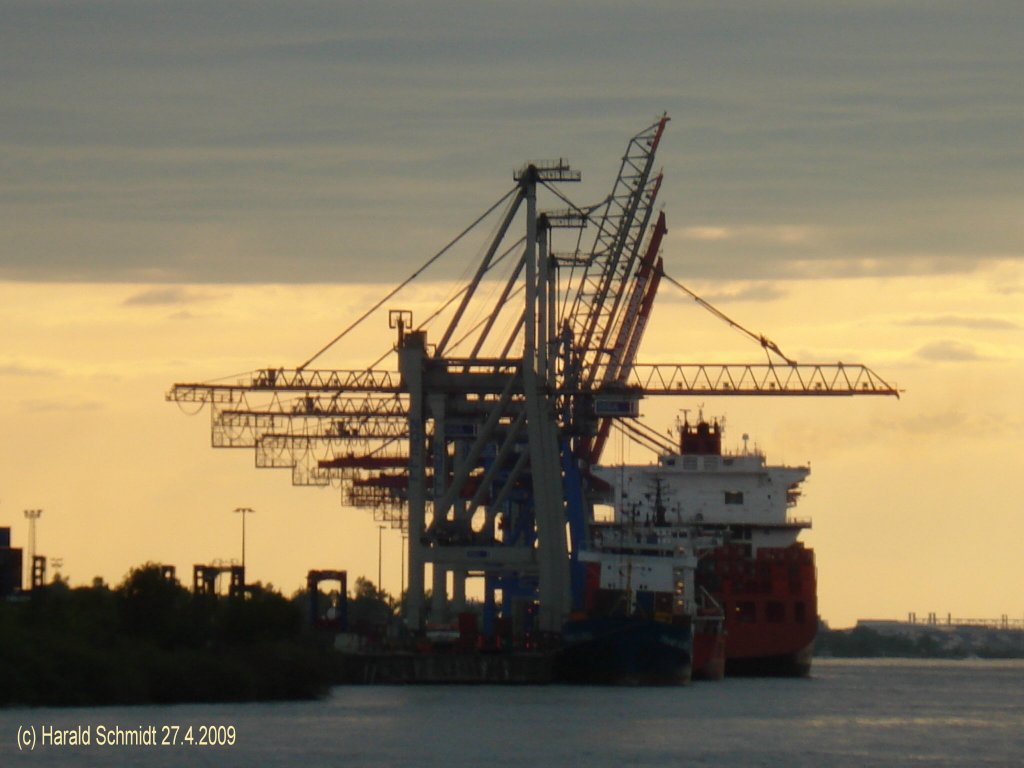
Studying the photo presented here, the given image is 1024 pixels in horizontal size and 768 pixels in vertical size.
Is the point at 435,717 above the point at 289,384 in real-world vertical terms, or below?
below

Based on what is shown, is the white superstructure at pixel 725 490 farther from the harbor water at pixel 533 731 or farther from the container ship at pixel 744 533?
the harbor water at pixel 533 731

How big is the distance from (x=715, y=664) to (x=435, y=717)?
104 feet

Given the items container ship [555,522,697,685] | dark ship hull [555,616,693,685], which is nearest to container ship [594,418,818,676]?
container ship [555,522,697,685]

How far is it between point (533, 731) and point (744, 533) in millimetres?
45646

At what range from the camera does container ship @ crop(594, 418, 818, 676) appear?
112 m

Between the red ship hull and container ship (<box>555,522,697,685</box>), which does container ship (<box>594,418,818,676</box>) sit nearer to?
the red ship hull

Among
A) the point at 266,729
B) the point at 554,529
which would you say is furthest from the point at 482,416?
the point at 266,729

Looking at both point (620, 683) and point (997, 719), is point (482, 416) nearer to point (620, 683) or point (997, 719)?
point (620, 683)

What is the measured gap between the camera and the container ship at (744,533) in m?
112

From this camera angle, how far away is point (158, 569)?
287ft

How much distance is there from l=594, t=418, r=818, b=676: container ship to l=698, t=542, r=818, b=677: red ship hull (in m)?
0.04

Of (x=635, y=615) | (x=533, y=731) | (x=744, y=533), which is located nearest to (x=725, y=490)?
(x=744, y=533)

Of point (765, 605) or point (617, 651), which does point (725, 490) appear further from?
point (617, 651)

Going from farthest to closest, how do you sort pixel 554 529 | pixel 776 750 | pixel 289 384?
1. pixel 289 384
2. pixel 554 529
3. pixel 776 750
